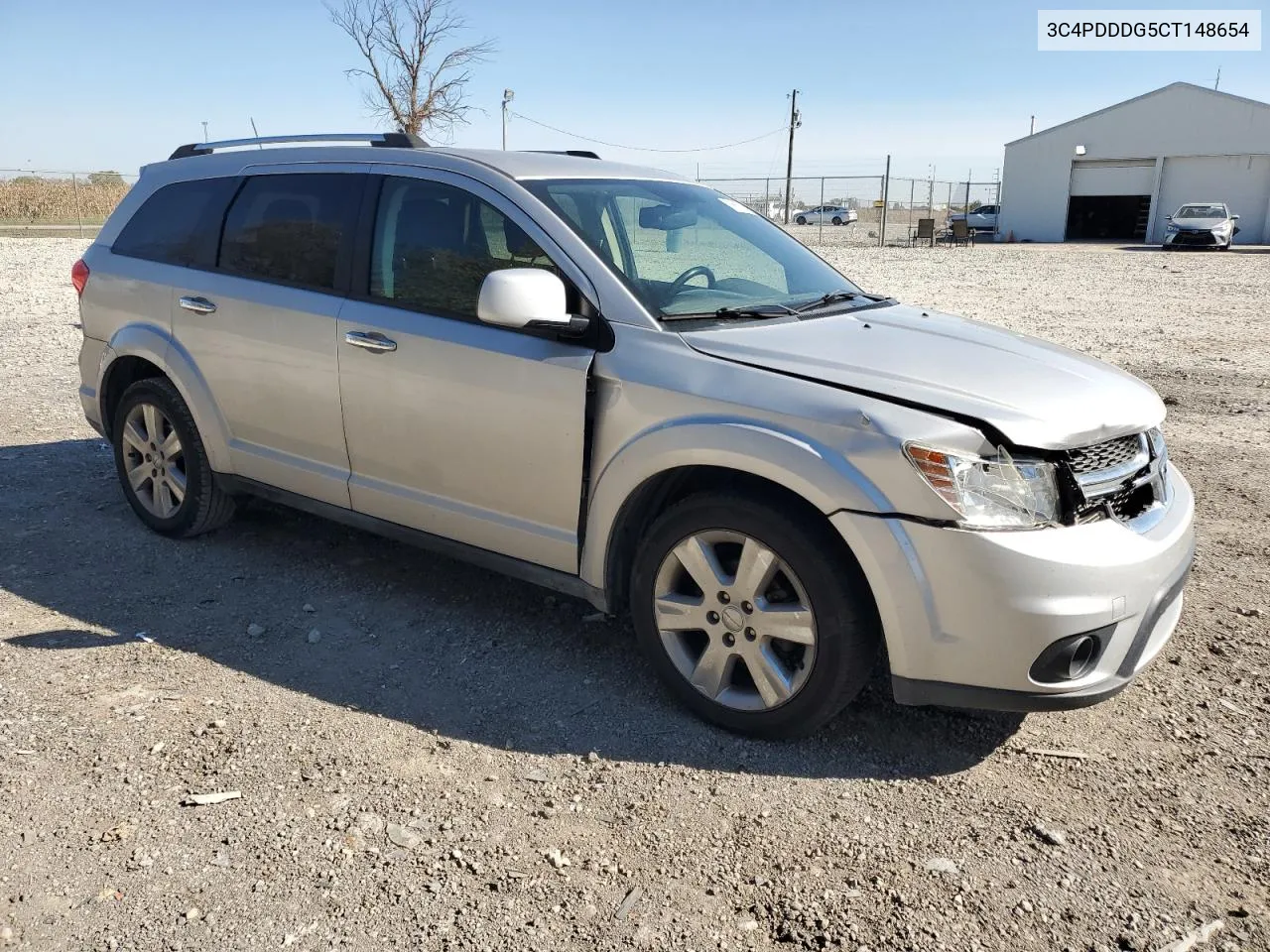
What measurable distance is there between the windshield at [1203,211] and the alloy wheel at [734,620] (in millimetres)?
35798

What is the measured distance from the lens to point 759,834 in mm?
2943

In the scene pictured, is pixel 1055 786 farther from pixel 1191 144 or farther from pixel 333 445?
pixel 1191 144

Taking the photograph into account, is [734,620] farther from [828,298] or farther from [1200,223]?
[1200,223]

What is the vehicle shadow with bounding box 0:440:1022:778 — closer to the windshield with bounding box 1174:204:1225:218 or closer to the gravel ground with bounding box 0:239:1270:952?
the gravel ground with bounding box 0:239:1270:952

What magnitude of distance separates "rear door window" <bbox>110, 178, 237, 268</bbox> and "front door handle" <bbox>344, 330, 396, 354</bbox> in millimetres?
1141

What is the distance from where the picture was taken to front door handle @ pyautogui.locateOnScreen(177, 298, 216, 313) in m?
4.71

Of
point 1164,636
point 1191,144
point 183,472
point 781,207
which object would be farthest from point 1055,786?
point 781,207

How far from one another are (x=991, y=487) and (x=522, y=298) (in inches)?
61.6

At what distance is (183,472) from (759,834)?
3.47 meters

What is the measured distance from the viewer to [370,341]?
4078 mm

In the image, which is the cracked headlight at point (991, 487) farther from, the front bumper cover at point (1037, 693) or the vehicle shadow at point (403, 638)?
the vehicle shadow at point (403, 638)

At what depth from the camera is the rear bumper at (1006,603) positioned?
2.87 meters

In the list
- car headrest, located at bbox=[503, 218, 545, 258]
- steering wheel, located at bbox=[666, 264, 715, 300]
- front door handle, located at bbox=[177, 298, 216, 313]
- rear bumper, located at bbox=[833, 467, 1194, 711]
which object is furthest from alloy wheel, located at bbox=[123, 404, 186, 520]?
rear bumper, located at bbox=[833, 467, 1194, 711]

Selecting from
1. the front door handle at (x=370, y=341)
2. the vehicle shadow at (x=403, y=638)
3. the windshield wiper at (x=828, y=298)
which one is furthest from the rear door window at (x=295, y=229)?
the windshield wiper at (x=828, y=298)
